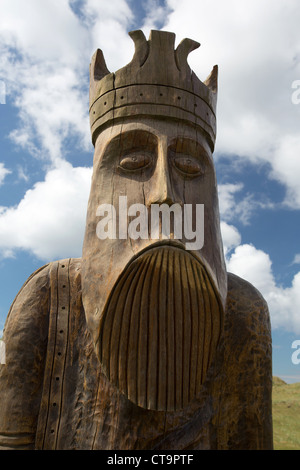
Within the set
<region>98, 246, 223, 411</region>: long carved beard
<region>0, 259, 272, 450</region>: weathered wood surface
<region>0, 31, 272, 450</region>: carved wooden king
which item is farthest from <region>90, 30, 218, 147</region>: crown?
<region>0, 259, 272, 450</region>: weathered wood surface

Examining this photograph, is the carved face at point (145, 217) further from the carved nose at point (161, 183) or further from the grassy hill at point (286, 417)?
the grassy hill at point (286, 417)

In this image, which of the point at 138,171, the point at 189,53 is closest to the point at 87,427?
the point at 138,171

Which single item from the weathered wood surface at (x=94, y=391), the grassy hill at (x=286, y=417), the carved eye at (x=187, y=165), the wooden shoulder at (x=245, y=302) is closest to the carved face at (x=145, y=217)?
the carved eye at (x=187, y=165)

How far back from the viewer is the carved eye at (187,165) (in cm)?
268

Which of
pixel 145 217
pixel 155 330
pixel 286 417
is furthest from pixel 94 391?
pixel 286 417

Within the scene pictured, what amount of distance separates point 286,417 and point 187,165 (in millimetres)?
5700

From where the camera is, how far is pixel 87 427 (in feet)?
8.16

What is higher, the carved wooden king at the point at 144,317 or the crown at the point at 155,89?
the crown at the point at 155,89

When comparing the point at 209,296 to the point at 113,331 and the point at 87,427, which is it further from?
the point at 87,427

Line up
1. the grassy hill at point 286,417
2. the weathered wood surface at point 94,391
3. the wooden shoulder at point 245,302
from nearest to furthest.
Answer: the weathered wood surface at point 94,391 < the wooden shoulder at point 245,302 < the grassy hill at point 286,417

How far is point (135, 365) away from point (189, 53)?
245cm

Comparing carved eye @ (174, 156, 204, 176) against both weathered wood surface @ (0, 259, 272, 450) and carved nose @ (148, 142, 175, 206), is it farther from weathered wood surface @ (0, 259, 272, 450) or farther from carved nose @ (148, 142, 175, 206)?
weathered wood surface @ (0, 259, 272, 450)

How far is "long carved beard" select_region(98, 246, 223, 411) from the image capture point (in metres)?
2.36

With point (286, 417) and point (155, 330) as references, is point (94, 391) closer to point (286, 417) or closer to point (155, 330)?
point (155, 330)
